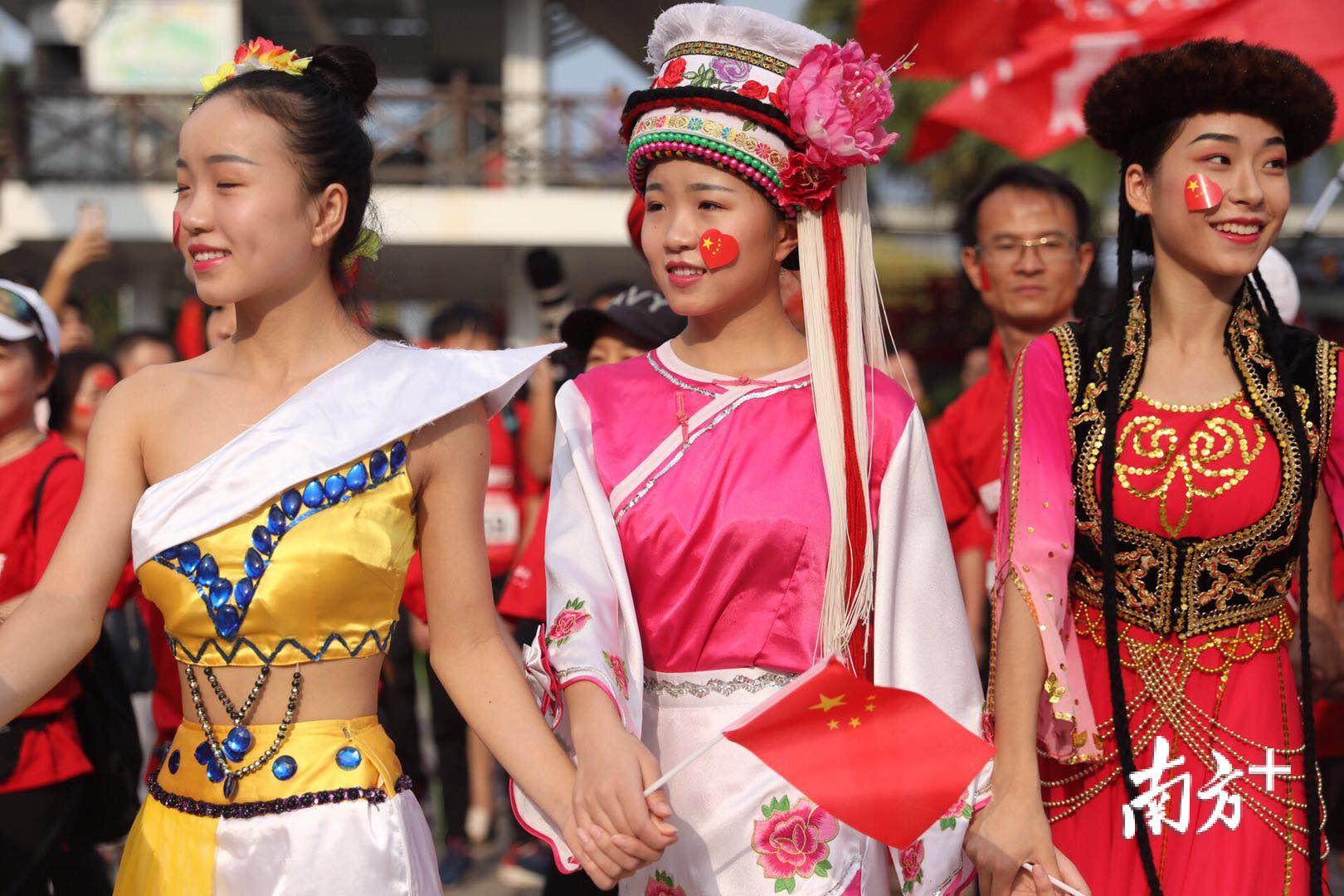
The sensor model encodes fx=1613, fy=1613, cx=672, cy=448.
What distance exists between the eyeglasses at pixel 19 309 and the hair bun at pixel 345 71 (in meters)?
1.54

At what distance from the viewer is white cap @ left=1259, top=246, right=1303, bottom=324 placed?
4578 millimetres

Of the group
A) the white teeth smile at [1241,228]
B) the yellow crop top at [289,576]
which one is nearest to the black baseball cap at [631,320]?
the white teeth smile at [1241,228]

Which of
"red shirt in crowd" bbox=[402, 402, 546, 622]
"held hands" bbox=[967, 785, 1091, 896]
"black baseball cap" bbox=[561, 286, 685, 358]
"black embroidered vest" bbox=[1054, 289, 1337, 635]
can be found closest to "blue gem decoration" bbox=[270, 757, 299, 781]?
"held hands" bbox=[967, 785, 1091, 896]

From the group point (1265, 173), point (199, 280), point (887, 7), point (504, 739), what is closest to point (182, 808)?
point (504, 739)

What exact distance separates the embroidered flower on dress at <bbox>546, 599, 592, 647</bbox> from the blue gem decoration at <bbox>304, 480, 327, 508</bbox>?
A: 495mm

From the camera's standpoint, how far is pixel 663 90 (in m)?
2.94

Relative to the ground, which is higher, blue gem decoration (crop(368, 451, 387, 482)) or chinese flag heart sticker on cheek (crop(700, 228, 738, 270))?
chinese flag heart sticker on cheek (crop(700, 228, 738, 270))

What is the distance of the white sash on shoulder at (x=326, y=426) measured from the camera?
241 centimetres

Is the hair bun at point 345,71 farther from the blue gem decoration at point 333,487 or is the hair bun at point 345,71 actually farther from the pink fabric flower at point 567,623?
the pink fabric flower at point 567,623

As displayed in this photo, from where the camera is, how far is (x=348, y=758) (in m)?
2.46

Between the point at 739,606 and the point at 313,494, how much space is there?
78 cm

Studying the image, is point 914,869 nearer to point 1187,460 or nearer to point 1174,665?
point 1174,665

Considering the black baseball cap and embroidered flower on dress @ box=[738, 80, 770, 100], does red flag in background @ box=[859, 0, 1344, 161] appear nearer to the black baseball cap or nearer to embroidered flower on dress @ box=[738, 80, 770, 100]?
the black baseball cap

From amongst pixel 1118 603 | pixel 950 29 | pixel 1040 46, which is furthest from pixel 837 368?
pixel 950 29
